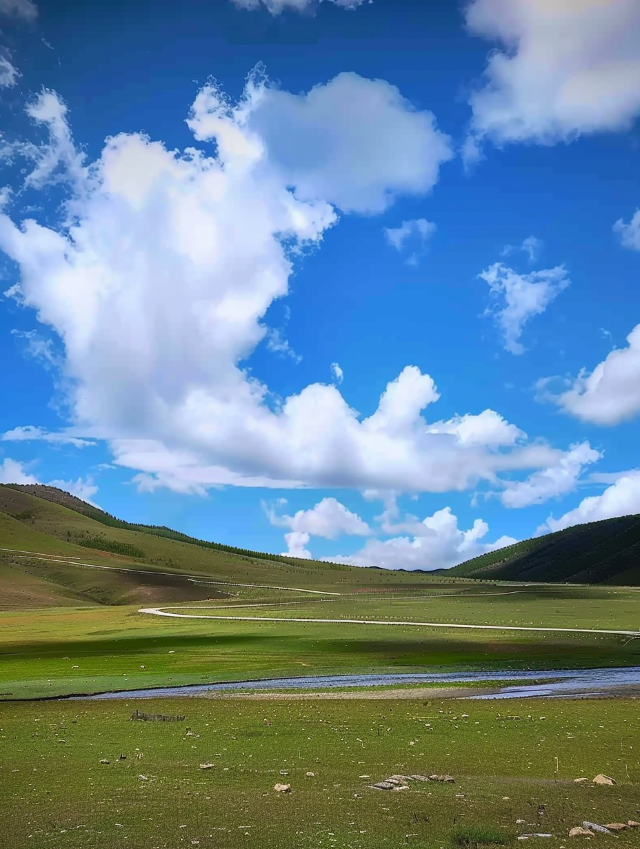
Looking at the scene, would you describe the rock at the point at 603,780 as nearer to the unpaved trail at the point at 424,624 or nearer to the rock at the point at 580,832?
the rock at the point at 580,832

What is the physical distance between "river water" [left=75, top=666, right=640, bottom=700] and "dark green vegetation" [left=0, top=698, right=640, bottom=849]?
5.81 meters

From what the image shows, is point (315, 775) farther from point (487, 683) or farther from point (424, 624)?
point (424, 624)

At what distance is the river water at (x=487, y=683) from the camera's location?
35.3 m

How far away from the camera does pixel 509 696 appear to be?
33531 mm

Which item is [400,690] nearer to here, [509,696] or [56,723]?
[509,696]

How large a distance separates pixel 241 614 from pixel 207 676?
201ft

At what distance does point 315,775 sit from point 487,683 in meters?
23.2

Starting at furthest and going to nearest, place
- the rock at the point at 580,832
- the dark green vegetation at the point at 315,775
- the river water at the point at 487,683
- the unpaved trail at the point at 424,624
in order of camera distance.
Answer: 1. the unpaved trail at the point at 424,624
2. the river water at the point at 487,683
3. the dark green vegetation at the point at 315,775
4. the rock at the point at 580,832

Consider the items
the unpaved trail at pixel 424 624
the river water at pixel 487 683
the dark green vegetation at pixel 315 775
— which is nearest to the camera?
the dark green vegetation at pixel 315 775

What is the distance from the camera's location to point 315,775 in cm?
1777

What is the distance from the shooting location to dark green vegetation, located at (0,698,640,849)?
13305 millimetres

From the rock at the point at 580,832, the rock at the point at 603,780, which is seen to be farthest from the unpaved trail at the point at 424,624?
the rock at the point at 580,832

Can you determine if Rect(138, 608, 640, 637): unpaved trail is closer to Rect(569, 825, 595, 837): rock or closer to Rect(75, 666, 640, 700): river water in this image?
Rect(75, 666, 640, 700): river water

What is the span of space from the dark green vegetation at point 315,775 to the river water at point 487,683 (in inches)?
229
